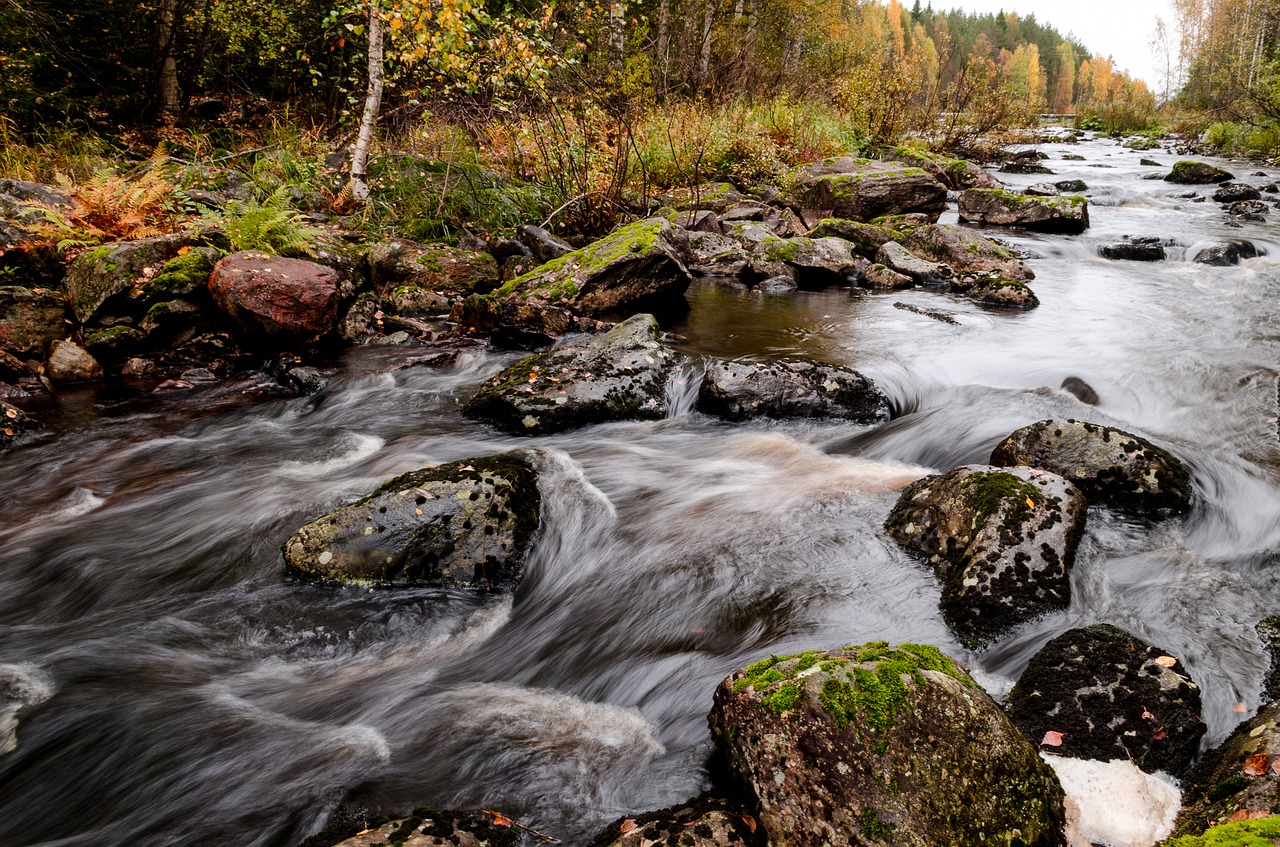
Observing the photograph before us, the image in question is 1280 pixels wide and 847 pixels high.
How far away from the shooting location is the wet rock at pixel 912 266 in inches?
448

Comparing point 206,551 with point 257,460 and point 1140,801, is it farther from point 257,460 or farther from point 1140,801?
point 1140,801

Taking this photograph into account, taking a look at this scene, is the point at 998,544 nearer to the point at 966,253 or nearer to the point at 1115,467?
the point at 1115,467

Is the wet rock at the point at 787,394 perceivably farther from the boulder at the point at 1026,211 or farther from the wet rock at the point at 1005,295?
the boulder at the point at 1026,211

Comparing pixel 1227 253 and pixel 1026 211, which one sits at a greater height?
pixel 1026 211

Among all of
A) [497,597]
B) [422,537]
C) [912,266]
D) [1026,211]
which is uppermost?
A: [1026,211]

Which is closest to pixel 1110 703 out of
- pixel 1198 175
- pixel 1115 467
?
pixel 1115 467

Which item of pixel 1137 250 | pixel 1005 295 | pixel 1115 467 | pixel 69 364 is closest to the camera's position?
pixel 1115 467

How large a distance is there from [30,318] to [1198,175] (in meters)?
27.6

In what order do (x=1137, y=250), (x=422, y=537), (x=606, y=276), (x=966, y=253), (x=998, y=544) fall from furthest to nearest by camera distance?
(x=1137, y=250)
(x=966, y=253)
(x=606, y=276)
(x=422, y=537)
(x=998, y=544)

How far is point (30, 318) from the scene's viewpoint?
7027 mm

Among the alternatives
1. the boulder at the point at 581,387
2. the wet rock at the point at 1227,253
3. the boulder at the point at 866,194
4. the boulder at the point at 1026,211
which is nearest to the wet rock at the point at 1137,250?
the wet rock at the point at 1227,253

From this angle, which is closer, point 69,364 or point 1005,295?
point 69,364

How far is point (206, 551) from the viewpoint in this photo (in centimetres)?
467

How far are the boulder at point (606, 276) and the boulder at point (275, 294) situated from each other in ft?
7.12
